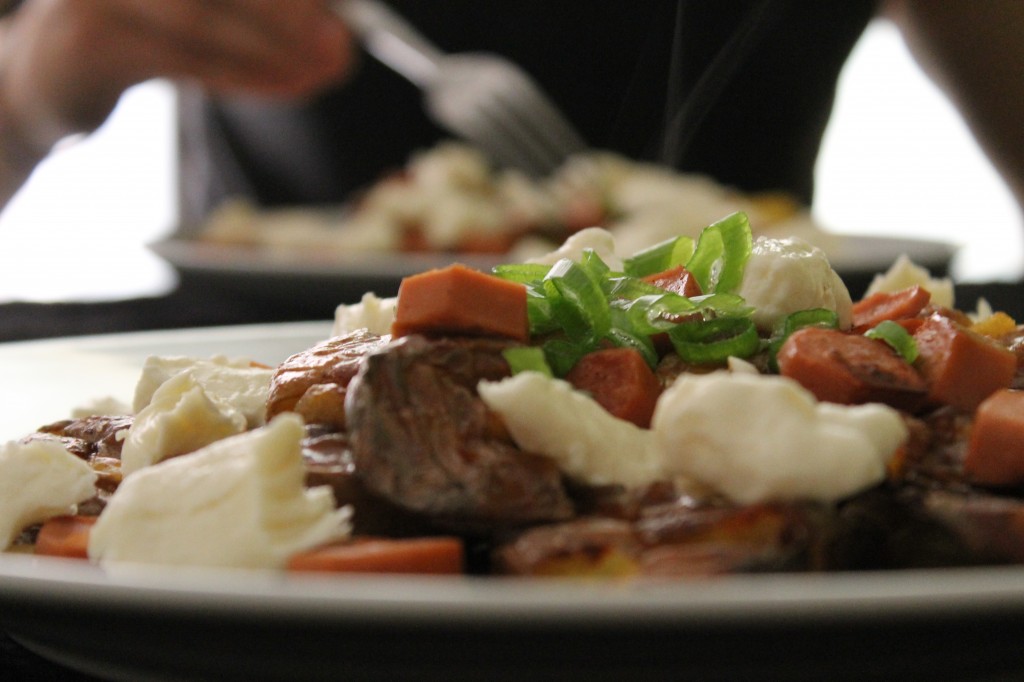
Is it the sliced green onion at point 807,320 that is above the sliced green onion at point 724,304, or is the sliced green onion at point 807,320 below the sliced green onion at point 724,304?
below

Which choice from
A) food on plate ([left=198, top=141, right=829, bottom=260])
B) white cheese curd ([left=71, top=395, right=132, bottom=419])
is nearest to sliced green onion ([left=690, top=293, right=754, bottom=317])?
white cheese curd ([left=71, top=395, right=132, bottom=419])

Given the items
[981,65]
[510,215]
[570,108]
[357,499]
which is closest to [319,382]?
[357,499]

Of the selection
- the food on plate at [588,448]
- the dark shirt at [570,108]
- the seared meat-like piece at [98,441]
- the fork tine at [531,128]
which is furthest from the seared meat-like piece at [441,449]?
the fork tine at [531,128]

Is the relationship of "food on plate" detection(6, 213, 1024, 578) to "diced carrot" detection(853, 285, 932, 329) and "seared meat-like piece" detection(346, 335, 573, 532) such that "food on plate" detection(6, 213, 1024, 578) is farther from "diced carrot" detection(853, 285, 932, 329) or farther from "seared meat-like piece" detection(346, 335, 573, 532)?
"diced carrot" detection(853, 285, 932, 329)

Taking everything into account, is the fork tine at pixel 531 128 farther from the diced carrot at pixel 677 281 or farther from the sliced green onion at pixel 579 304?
the sliced green onion at pixel 579 304

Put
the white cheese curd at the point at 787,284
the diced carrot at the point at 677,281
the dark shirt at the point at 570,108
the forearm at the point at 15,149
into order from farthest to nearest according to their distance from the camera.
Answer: the dark shirt at the point at 570,108 → the forearm at the point at 15,149 → the diced carrot at the point at 677,281 → the white cheese curd at the point at 787,284

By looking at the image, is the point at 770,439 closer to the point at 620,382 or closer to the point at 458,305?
the point at 620,382
